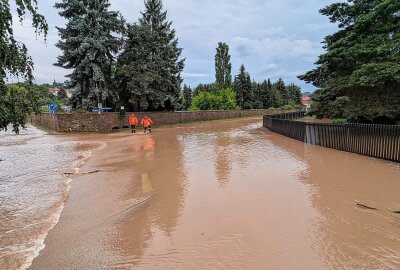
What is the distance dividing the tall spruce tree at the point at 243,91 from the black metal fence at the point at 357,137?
53254mm

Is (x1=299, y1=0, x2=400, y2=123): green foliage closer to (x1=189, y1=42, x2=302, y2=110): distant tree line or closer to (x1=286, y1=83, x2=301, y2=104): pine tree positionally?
(x1=189, y1=42, x2=302, y2=110): distant tree line

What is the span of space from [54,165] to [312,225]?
10680mm

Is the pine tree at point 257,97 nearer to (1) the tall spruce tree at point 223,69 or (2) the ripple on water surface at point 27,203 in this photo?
(1) the tall spruce tree at point 223,69

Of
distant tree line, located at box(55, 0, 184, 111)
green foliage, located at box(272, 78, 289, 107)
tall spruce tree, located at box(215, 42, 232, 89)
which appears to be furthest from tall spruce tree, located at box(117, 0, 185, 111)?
green foliage, located at box(272, 78, 289, 107)

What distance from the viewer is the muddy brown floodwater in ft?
15.5

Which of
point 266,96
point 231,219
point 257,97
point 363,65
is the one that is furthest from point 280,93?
point 231,219

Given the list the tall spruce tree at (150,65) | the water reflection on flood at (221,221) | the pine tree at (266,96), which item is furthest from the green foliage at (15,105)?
the pine tree at (266,96)

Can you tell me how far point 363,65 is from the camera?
52.6 ft

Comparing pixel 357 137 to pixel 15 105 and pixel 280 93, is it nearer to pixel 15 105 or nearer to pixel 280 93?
pixel 15 105

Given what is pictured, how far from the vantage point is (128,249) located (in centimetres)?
513

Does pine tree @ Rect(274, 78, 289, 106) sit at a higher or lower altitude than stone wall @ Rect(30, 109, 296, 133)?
higher

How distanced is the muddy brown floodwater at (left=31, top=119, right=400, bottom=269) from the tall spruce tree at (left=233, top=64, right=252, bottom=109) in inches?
2435

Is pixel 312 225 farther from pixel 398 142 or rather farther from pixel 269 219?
pixel 398 142

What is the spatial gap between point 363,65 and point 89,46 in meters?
22.1
